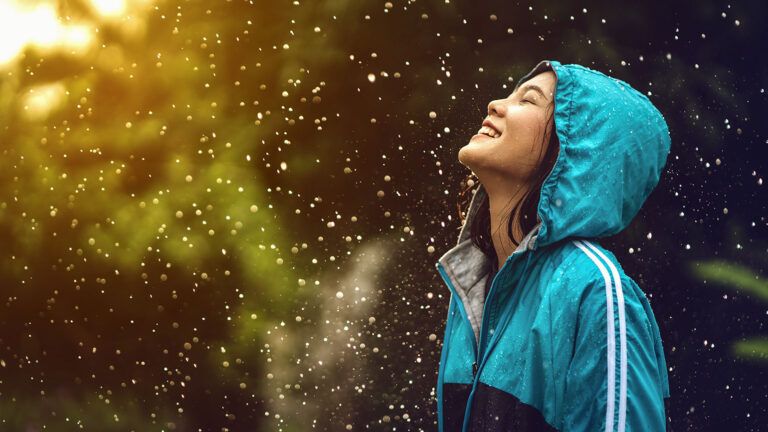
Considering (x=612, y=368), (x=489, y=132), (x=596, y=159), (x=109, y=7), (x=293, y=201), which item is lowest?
(x=612, y=368)

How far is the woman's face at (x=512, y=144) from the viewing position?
919 millimetres

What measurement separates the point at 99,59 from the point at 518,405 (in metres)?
0.82

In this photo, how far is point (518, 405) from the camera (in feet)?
2.75

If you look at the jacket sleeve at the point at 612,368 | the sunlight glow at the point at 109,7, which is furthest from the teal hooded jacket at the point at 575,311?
the sunlight glow at the point at 109,7

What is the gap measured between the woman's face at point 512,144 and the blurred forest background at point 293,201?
21 centimetres

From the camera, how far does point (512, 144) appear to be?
3.03 ft

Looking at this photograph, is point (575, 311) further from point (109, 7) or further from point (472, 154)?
point (109, 7)

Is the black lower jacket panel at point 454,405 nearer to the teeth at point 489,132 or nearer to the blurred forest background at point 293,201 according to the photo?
the blurred forest background at point 293,201

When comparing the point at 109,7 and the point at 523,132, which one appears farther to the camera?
the point at 109,7

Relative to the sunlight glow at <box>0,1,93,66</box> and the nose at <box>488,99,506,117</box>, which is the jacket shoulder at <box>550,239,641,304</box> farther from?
the sunlight glow at <box>0,1,93,66</box>

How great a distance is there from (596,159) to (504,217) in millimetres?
130

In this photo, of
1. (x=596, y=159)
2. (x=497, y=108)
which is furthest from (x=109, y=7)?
(x=596, y=159)

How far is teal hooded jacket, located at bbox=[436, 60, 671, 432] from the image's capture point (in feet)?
2.56

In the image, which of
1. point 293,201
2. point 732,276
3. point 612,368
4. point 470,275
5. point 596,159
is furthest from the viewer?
point 732,276
